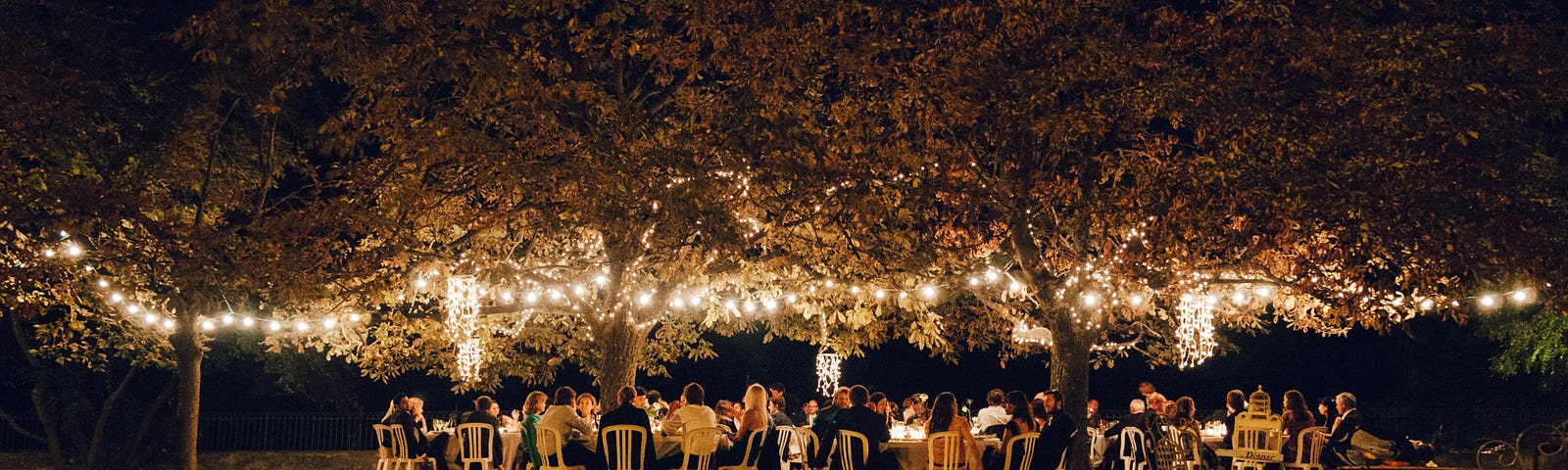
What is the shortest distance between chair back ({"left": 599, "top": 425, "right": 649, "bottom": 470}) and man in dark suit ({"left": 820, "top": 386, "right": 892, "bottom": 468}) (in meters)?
1.44

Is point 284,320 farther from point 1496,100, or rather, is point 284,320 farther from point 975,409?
point 975,409

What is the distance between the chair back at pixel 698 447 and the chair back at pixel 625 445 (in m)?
0.45

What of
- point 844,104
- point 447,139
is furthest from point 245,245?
point 844,104

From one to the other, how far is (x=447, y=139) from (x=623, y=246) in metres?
3.83

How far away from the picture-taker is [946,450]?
9305 mm

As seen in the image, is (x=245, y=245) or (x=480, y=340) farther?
(x=480, y=340)

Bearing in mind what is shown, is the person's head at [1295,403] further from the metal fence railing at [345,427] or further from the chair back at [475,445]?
the chair back at [475,445]

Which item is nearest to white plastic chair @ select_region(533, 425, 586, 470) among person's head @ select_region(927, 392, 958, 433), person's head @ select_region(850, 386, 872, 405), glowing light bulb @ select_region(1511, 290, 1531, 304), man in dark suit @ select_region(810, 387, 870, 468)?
man in dark suit @ select_region(810, 387, 870, 468)

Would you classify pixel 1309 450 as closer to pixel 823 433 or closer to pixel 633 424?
pixel 823 433

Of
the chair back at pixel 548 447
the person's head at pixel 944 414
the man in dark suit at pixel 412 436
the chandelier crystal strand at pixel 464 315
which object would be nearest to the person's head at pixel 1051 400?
the person's head at pixel 944 414

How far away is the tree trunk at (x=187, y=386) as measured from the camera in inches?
616

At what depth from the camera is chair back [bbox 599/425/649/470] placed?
937 centimetres

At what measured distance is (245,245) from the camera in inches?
489

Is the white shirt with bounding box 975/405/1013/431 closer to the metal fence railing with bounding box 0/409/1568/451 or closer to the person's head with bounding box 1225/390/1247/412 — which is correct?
the person's head with bounding box 1225/390/1247/412
